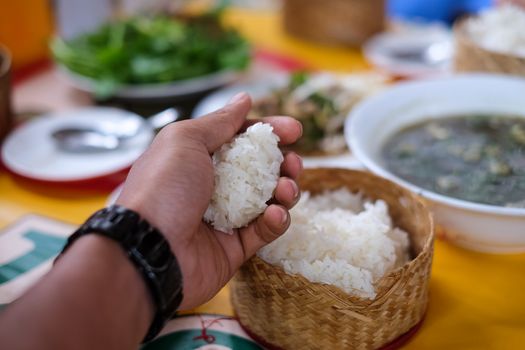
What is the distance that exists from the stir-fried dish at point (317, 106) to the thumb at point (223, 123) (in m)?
0.77

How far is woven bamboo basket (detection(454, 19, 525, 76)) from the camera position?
1.99 meters

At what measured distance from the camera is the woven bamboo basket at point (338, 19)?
2.84 meters

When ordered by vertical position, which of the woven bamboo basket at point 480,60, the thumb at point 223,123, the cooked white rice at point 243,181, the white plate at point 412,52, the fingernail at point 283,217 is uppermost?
the thumb at point 223,123

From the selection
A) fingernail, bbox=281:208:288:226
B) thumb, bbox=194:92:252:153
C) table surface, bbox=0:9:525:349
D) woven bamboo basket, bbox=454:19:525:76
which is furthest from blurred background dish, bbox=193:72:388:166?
fingernail, bbox=281:208:288:226

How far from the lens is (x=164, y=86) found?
2.36 metres

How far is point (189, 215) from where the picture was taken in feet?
3.47

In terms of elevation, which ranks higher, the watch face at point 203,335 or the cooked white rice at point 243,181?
the cooked white rice at point 243,181

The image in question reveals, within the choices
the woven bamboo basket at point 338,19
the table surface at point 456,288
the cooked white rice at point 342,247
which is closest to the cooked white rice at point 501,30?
the woven bamboo basket at point 338,19

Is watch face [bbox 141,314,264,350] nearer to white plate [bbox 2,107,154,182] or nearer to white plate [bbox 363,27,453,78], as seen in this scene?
white plate [bbox 2,107,154,182]

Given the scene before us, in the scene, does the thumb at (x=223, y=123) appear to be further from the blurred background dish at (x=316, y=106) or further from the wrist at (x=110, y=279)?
the blurred background dish at (x=316, y=106)

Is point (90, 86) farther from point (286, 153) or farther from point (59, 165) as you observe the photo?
point (286, 153)

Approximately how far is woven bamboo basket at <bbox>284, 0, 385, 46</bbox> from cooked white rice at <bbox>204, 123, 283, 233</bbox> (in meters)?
1.85

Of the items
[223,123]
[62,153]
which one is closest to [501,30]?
[223,123]

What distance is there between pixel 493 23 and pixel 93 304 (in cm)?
197
